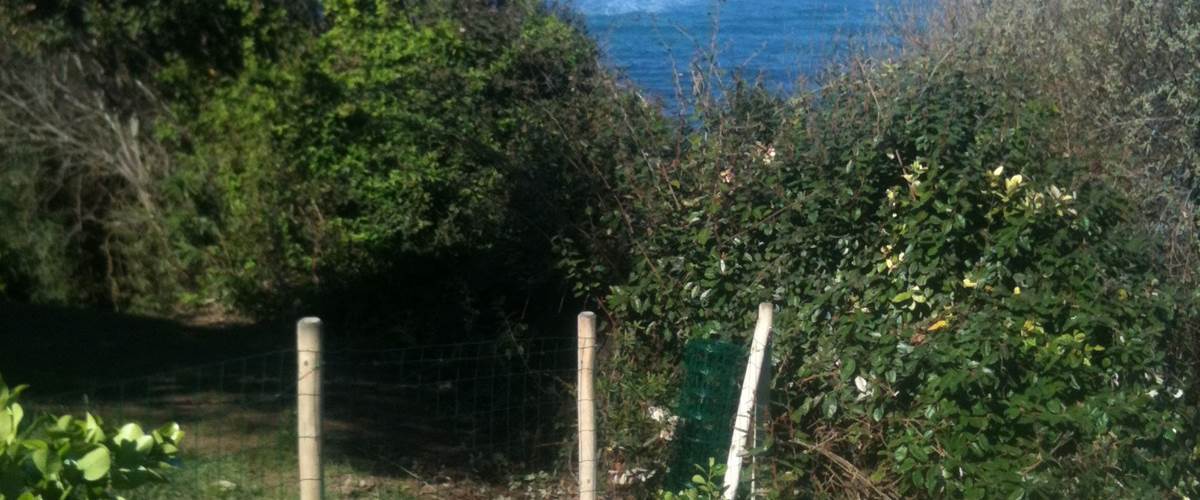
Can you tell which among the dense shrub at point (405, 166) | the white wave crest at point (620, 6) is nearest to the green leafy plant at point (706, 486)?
the dense shrub at point (405, 166)

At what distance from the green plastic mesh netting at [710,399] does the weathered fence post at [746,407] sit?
0.65 feet

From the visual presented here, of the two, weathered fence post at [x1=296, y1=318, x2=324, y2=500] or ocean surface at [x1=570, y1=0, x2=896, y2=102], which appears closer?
weathered fence post at [x1=296, y1=318, x2=324, y2=500]

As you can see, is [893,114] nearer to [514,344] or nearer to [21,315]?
[514,344]

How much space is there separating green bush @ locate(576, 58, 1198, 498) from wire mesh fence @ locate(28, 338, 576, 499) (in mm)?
604

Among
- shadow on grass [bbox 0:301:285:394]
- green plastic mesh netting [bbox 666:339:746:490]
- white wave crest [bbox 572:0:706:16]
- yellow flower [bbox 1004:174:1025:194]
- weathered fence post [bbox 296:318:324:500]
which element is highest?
white wave crest [bbox 572:0:706:16]

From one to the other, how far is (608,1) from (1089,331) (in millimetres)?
8468

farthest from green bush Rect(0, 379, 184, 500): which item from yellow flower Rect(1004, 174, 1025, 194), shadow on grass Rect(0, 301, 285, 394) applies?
shadow on grass Rect(0, 301, 285, 394)

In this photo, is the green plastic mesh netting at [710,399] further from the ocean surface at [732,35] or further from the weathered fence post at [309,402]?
the weathered fence post at [309,402]

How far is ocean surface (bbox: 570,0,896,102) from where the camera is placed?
25.2 feet

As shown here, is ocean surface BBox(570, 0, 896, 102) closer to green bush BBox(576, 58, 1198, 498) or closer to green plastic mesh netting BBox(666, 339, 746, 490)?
green bush BBox(576, 58, 1198, 498)

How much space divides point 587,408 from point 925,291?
1781mm

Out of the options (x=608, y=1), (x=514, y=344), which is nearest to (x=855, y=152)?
(x=514, y=344)

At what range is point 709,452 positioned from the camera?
5.71m

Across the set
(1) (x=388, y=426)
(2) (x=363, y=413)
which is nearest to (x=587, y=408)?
(1) (x=388, y=426)
